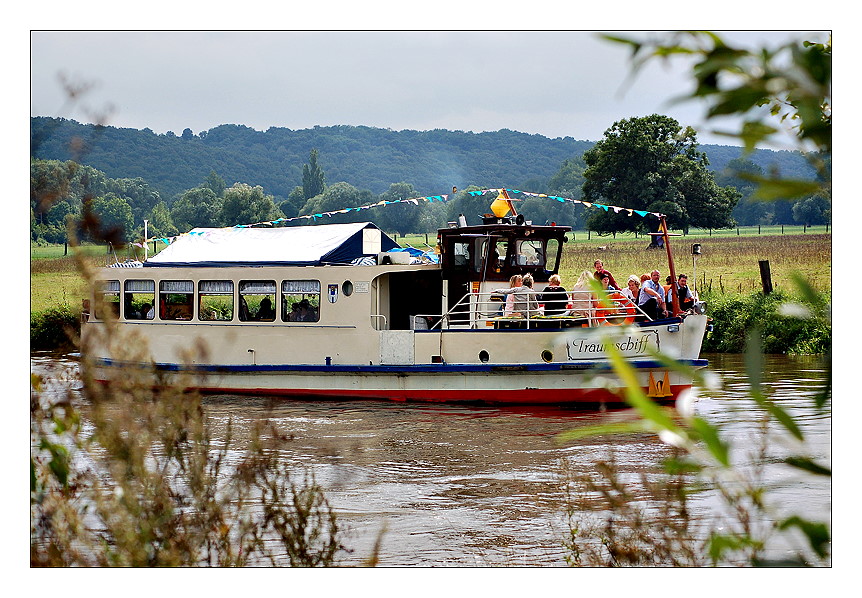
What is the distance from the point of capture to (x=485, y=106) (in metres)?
28.5

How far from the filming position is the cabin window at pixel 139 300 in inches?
634

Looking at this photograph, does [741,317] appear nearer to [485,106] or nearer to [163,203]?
[485,106]

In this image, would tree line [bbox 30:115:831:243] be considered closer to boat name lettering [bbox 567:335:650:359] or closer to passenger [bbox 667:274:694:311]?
passenger [bbox 667:274:694:311]

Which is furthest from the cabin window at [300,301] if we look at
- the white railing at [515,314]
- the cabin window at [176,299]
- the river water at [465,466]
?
the cabin window at [176,299]

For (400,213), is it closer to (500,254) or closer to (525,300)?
(500,254)

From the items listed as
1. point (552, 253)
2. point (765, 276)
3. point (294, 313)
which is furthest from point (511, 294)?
point (765, 276)

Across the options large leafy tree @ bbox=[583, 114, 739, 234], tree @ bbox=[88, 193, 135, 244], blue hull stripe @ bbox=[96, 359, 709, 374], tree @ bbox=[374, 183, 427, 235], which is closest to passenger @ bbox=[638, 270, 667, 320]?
blue hull stripe @ bbox=[96, 359, 709, 374]

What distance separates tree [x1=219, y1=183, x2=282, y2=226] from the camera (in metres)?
27.9

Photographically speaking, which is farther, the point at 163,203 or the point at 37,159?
the point at 163,203

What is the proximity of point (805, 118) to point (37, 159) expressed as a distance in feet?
14.4

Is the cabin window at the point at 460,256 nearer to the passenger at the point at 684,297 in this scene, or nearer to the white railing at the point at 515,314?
the white railing at the point at 515,314

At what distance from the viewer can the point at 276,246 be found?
50.5ft

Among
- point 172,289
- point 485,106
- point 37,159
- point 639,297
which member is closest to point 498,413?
point 639,297

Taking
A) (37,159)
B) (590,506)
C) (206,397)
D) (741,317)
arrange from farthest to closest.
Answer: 1. (741,317)
2. (206,397)
3. (590,506)
4. (37,159)
